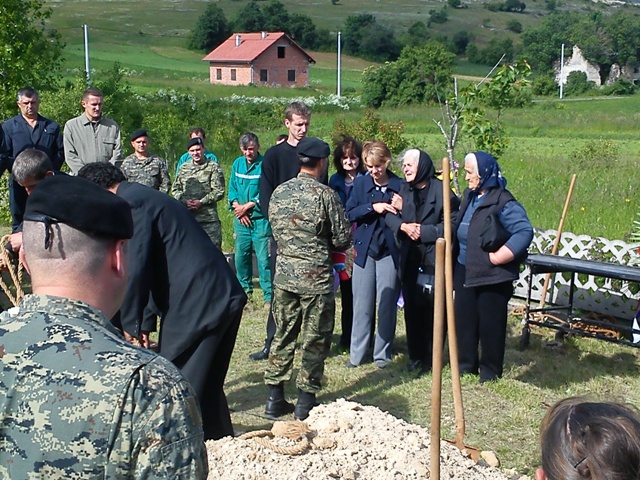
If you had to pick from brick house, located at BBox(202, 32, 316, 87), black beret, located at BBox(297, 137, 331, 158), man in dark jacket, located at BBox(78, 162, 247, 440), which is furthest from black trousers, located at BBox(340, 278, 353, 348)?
brick house, located at BBox(202, 32, 316, 87)

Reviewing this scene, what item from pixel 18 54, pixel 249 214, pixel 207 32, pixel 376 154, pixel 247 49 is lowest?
pixel 249 214

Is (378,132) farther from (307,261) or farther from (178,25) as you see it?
(178,25)

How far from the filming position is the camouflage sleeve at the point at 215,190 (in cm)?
924

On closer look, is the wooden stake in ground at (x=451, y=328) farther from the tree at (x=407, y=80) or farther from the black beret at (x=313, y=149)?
the tree at (x=407, y=80)

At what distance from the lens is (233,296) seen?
449 cm

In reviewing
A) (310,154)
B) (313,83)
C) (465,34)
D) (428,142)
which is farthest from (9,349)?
(465,34)

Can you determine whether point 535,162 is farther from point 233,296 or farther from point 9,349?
point 9,349

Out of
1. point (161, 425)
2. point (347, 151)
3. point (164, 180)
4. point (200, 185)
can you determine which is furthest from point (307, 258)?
point (164, 180)

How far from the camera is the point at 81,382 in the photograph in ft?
6.01

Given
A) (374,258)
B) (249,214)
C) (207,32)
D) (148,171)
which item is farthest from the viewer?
(207,32)

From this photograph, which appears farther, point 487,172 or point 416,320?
point 416,320

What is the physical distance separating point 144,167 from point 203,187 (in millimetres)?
728

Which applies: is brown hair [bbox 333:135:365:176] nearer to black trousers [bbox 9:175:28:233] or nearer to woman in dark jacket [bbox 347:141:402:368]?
woman in dark jacket [bbox 347:141:402:368]

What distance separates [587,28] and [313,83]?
37.5m
